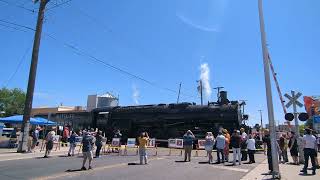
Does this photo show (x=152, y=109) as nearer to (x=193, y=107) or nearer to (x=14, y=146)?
(x=193, y=107)

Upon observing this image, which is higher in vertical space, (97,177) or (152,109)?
(152,109)

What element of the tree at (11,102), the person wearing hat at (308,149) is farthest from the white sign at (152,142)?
the tree at (11,102)

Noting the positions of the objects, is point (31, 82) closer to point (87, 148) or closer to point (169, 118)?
point (169, 118)

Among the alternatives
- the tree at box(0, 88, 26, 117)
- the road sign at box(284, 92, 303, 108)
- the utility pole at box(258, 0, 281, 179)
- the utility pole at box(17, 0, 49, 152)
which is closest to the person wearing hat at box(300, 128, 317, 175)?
the utility pole at box(258, 0, 281, 179)

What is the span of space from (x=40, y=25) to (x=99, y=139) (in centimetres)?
1038

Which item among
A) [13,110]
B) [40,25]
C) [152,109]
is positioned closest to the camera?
[40,25]

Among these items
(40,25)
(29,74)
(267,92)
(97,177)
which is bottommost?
(97,177)

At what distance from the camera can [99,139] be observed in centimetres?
2081

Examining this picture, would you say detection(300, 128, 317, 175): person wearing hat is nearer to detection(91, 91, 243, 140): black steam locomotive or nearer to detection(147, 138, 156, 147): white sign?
detection(147, 138, 156, 147): white sign

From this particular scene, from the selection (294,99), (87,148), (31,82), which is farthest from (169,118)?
(87,148)

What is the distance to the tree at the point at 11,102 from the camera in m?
81.6

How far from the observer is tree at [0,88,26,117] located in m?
81.6

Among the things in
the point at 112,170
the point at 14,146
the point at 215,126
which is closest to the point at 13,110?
the point at 14,146

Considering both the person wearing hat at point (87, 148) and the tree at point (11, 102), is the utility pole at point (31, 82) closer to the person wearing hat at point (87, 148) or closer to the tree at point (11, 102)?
the person wearing hat at point (87, 148)
